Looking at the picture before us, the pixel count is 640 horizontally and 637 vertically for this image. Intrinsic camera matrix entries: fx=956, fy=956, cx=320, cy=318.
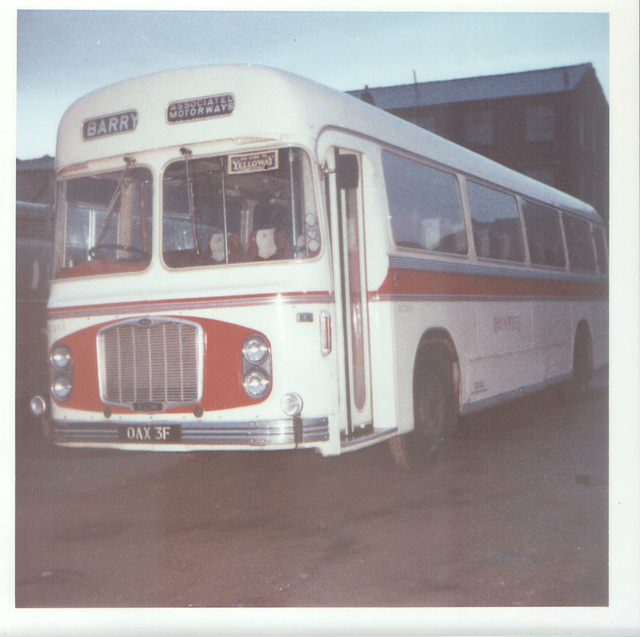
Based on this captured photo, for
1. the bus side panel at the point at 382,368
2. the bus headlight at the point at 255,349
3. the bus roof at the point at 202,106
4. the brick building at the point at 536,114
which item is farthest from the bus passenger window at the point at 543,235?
the bus headlight at the point at 255,349

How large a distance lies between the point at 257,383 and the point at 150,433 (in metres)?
0.86

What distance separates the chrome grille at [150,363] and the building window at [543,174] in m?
5.13

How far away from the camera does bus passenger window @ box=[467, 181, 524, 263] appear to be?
902cm

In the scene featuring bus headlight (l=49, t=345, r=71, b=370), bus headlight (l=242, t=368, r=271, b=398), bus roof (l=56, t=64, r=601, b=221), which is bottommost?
bus headlight (l=242, t=368, r=271, b=398)

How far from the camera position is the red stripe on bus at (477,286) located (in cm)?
734

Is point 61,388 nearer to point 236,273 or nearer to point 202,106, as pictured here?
point 236,273

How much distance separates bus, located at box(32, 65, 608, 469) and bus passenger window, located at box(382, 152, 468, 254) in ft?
0.12

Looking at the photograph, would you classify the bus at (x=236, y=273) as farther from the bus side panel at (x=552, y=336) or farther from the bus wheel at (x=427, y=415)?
the bus side panel at (x=552, y=336)

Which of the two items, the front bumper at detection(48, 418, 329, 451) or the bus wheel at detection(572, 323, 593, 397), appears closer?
the front bumper at detection(48, 418, 329, 451)

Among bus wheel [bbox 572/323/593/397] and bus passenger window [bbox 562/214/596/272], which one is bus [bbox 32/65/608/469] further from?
bus wheel [bbox 572/323/593/397]

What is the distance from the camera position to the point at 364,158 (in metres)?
7.27

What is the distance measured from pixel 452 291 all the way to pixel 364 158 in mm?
1642

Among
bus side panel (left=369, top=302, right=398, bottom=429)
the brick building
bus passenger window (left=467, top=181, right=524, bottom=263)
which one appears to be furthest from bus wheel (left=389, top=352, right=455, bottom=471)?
the brick building

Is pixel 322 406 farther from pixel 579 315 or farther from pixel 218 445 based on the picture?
pixel 579 315
